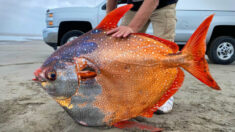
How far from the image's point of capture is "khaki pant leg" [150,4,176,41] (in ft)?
5.74

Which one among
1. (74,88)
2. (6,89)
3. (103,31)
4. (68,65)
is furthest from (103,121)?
(6,89)

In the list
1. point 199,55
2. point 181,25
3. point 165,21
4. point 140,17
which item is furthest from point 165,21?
point 181,25

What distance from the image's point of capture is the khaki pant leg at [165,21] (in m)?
1.75

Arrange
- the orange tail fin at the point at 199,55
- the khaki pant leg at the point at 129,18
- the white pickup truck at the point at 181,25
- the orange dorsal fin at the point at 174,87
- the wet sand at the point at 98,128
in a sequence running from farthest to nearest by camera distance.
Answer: the white pickup truck at the point at 181,25 < the khaki pant leg at the point at 129,18 < the wet sand at the point at 98,128 < the orange dorsal fin at the point at 174,87 < the orange tail fin at the point at 199,55

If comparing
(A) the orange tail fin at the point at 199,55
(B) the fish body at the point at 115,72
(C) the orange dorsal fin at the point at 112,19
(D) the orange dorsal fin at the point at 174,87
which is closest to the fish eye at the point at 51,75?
(B) the fish body at the point at 115,72

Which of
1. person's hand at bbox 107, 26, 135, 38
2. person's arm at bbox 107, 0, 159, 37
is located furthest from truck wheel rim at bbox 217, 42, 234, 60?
person's hand at bbox 107, 26, 135, 38

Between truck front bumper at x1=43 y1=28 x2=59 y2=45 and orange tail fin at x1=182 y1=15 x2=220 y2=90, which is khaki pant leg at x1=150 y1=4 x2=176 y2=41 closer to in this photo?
orange tail fin at x1=182 y1=15 x2=220 y2=90

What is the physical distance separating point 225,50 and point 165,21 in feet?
14.1

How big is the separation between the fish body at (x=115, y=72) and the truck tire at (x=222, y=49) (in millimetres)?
4629

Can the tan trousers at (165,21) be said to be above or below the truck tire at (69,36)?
above

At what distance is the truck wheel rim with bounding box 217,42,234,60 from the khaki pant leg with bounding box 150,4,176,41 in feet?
13.5

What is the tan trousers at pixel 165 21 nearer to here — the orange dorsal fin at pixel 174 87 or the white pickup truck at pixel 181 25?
the orange dorsal fin at pixel 174 87

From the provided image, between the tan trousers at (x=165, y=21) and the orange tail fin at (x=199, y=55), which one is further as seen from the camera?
the tan trousers at (x=165, y=21)

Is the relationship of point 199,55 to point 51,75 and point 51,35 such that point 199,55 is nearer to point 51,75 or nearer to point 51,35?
point 51,75
